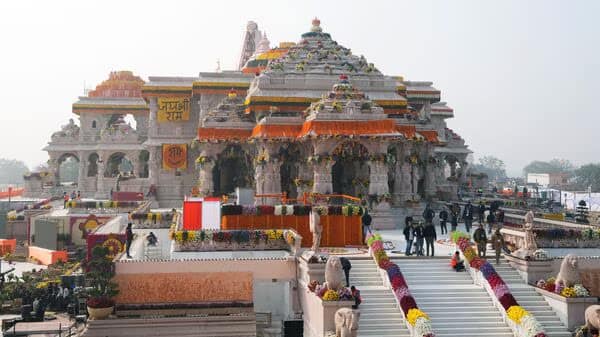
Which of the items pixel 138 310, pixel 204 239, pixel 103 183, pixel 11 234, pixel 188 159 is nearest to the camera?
pixel 138 310

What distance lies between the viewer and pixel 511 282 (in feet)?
60.9

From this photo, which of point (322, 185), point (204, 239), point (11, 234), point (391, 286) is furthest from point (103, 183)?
point (391, 286)

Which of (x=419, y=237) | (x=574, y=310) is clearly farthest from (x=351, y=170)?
(x=574, y=310)

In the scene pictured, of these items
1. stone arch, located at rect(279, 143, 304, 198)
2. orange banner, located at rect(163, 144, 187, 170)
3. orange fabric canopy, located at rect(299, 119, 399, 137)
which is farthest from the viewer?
orange banner, located at rect(163, 144, 187, 170)

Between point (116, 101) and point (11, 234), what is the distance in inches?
759

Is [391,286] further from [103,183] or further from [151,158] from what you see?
[103,183]

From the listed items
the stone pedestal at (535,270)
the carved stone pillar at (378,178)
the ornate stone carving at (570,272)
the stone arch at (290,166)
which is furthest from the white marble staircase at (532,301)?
the stone arch at (290,166)

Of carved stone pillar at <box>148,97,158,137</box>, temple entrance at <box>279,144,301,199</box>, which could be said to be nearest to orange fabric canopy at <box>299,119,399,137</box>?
temple entrance at <box>279,144,301,199</box>

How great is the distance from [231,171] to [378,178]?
1283 centimetres

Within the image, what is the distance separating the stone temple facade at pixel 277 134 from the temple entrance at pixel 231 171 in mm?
66

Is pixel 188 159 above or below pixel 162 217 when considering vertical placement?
above

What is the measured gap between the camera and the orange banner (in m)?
45.3

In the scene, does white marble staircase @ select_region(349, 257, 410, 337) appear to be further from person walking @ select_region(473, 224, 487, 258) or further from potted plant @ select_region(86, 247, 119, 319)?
potted plant @ select_region(86, 247, 119, 319)

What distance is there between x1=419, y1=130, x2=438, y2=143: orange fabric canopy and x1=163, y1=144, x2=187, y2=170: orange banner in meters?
18.5
